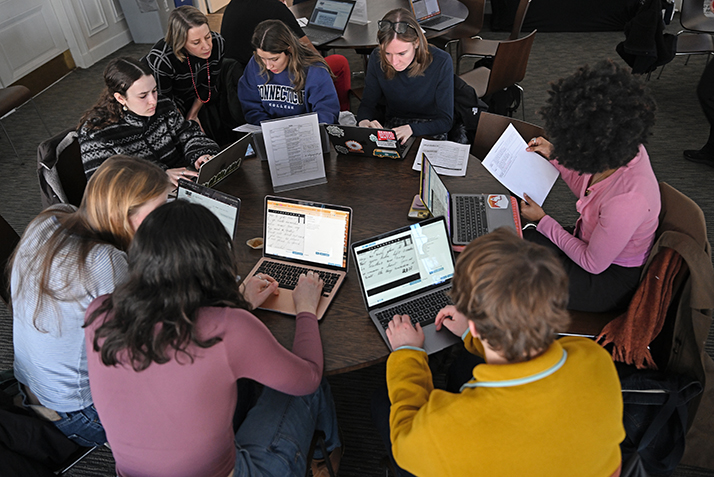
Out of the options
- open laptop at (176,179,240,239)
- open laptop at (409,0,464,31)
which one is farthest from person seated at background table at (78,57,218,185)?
open laptop at (409,0,464,31)

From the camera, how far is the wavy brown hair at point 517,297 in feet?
3.56

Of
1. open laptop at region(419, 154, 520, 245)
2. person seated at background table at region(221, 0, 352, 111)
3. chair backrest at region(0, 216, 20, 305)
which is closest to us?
open laptop at region(419, 154, 520, 245)

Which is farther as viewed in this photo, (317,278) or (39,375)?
(317,278)

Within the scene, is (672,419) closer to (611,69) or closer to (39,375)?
(611,69)

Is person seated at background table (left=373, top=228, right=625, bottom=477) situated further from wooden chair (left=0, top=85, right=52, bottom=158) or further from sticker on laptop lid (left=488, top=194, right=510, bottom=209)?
wooden chair (left=0, top=85, right=52, bottom=158)

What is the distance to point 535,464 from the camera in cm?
104

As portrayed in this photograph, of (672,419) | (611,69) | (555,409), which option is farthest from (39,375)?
(611,69)

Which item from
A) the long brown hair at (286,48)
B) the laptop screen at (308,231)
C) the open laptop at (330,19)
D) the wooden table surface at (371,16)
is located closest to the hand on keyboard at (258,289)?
the laptop screen at (308,231)

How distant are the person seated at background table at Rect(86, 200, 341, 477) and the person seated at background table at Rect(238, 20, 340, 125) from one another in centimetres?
151

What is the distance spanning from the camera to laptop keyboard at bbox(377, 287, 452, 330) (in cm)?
160

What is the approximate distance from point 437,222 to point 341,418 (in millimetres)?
1104

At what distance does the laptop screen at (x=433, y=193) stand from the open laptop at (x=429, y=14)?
2.46 meters

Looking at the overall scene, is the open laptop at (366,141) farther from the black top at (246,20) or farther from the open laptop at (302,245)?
the black top at (246,20)

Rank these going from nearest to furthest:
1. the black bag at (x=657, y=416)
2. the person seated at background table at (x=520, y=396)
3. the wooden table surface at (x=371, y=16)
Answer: the person seated at background table at (x=520, y=396) → the black bag at (x=657, y=416) → the wooden table surface at (x=371, y=16)
